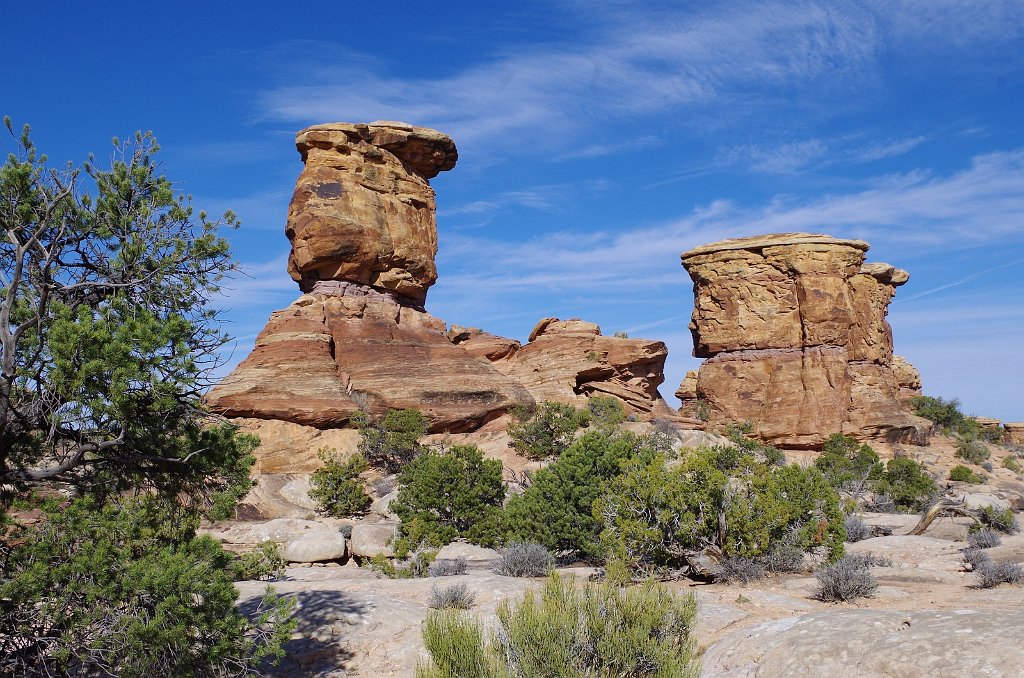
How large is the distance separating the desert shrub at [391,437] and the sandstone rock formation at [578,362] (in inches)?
336

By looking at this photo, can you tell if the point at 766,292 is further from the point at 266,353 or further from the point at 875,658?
the point at 875,658

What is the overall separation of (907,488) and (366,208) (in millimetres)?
26486

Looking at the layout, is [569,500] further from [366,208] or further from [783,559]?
[366,208]

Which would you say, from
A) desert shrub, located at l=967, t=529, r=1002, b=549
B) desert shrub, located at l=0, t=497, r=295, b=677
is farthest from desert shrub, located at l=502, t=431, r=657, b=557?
desert shrub, located at l=0, t=497, r=295, b=677

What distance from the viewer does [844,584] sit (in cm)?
973

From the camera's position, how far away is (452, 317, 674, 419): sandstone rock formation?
39375 mm

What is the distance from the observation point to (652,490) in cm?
1217

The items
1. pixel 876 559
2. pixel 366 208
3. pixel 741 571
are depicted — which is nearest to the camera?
pixel 741 571

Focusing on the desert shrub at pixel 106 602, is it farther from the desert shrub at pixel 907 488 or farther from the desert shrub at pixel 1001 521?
the desert shrub at pixel 907 488

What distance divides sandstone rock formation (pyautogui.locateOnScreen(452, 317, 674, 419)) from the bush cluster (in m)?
31.4

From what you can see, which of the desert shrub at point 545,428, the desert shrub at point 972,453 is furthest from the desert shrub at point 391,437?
the desert shrub at point 972,453

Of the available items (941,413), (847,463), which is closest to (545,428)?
(847,463)

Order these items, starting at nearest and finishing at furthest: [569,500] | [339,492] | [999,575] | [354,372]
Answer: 1. [999,575]
2. [569,500]
3. [339,492]
4. [354,372]

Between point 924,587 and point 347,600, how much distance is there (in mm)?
8598
